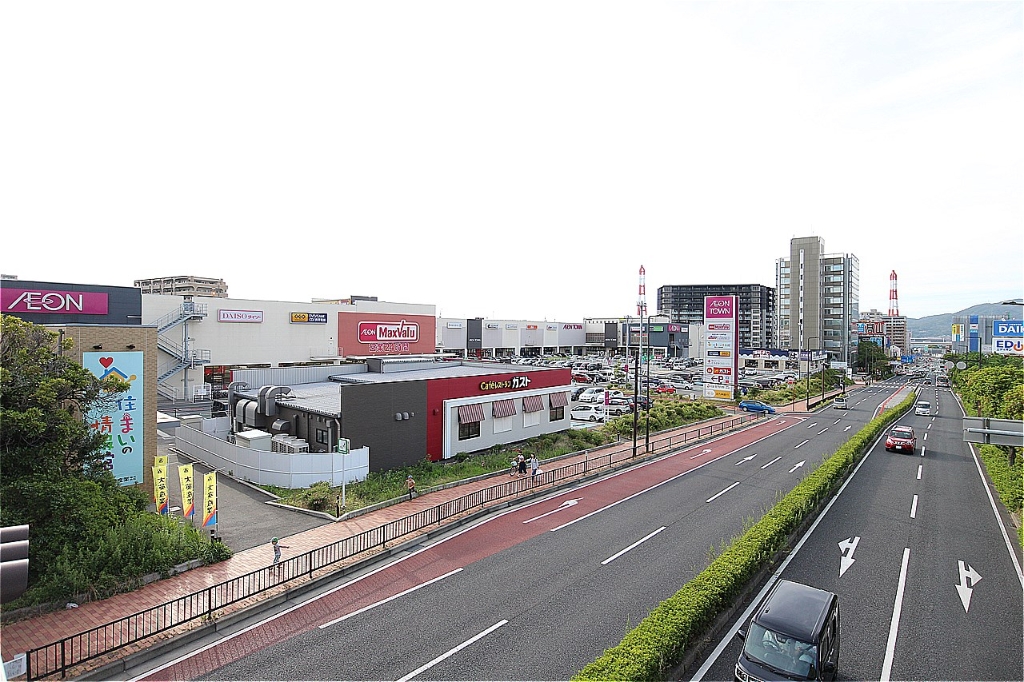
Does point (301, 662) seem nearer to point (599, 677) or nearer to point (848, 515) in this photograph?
point (599, 677)

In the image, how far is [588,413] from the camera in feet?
148

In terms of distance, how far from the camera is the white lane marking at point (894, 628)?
1034cm

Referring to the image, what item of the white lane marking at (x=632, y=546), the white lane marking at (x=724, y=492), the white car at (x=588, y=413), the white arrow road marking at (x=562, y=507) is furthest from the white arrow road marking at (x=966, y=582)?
the white car at (x=588, y=413)

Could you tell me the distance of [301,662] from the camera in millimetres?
10461

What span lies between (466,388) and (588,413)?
19.1 metres

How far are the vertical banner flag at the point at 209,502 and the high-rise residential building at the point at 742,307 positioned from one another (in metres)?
157

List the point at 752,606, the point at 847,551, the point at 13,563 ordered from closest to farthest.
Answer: the point at 13,563 → the point at 752,606 → the point at 847,551

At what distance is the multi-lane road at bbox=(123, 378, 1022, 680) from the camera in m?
10.6

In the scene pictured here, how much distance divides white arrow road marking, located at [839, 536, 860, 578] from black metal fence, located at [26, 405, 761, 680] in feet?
37.2

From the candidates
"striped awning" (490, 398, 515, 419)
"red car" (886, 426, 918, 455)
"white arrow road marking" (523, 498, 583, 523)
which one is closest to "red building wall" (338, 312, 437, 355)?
"striped awning" (490, 398, 515, 419)

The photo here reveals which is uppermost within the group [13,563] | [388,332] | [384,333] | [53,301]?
[53,301]

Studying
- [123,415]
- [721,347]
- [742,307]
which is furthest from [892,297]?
[123,415]

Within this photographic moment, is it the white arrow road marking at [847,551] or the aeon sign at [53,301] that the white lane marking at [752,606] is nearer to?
the white arrow road marking at [847,551]

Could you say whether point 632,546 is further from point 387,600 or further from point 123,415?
point 123,415
